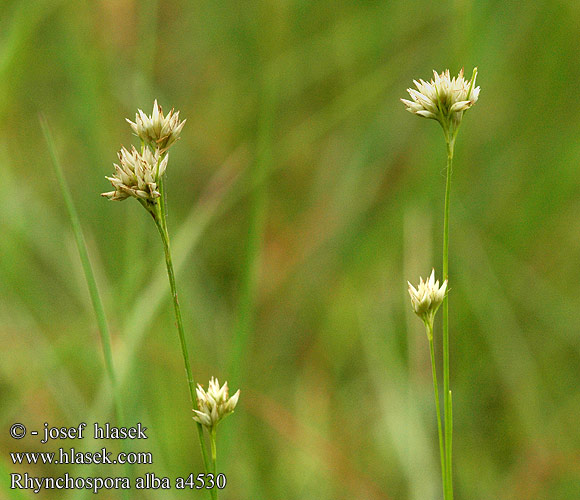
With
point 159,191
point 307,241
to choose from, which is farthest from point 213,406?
point 307,241

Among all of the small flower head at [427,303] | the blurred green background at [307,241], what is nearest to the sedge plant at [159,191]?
the small flower head at [427,303]

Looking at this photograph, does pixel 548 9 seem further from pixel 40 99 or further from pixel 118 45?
pixel 40 99

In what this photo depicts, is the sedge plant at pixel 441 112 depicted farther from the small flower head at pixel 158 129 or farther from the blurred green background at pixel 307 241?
the blurred green background at pixel 307 241

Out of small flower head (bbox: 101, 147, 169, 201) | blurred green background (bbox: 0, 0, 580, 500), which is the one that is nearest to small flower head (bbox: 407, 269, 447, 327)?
small flower head (bbox: 101, 147, 169, 201)

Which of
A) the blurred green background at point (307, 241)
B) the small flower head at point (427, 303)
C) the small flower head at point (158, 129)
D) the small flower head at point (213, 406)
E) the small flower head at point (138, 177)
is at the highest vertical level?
the blurred green background at point (307, 241)

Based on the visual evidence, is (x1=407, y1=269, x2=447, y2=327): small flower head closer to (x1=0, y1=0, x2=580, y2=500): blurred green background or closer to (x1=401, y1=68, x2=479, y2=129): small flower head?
(x1=401, y1=68, x2=479, y2=129): small flower head

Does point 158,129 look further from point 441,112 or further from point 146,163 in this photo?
point 441,112

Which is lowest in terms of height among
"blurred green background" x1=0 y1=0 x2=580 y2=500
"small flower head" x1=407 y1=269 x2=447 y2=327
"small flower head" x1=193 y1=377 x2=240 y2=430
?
"small flower head" x1=193 y1=377 x2=240 y2=430
